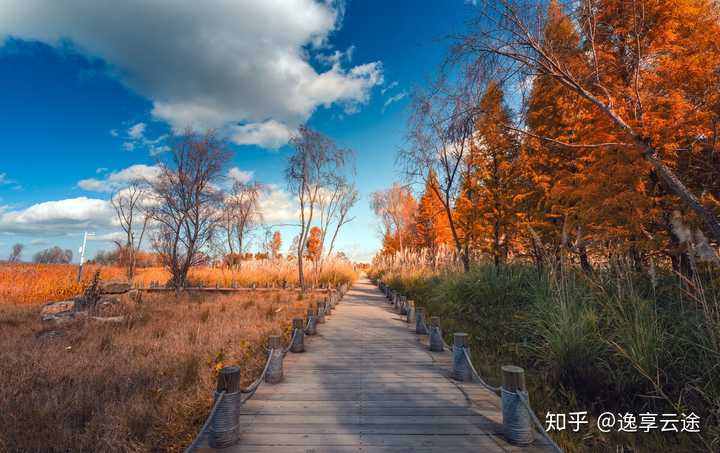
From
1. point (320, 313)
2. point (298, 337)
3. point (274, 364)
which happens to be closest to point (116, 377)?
point (274, 364)

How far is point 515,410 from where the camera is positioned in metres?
2.46

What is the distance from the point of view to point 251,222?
22812mm

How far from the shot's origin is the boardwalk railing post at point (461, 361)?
3.70 m

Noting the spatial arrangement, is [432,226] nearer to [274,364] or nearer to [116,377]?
[274,364]

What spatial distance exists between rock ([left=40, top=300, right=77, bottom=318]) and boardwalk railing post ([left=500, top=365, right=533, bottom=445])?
413 inches

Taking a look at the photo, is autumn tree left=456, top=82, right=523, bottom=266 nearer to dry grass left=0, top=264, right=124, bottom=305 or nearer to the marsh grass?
the marsh grass

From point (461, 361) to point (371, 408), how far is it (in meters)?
1.36

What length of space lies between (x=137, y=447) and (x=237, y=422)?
0.77 meters

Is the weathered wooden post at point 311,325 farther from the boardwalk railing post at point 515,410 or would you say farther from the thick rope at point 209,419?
the boardwalk railing post at point 515,410

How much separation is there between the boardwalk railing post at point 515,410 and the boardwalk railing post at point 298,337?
3215mm

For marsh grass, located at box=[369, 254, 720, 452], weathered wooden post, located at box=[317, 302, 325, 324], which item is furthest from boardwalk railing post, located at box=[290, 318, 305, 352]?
marsh grass, located at box=[369, 254, 720, 452]

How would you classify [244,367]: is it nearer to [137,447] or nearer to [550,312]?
[137,447]

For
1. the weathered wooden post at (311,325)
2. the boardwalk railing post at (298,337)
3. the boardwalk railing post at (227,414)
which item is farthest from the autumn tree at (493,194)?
the boardwalk railing post at (227,414)

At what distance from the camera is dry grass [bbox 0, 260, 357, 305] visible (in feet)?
40.0
